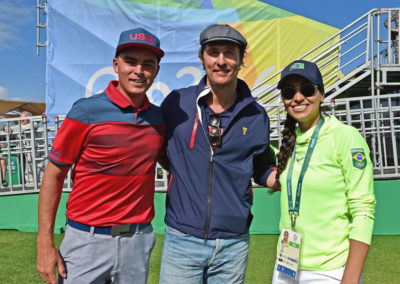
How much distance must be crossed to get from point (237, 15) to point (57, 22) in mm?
6793

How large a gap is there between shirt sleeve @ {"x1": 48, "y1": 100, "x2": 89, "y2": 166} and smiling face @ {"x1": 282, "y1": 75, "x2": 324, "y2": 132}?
1.33m

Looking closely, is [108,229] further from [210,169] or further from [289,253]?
[289,253]

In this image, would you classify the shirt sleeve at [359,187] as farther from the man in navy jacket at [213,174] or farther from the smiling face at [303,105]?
the man in navy jacket at [213,174]

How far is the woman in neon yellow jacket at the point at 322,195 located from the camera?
1.94 metres

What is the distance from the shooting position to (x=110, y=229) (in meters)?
2.24

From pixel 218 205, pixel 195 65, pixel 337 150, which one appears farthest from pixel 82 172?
pixel 195 65

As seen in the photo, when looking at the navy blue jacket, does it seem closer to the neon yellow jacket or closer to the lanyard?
the lanyard

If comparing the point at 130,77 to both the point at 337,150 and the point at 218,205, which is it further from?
the point at 337,150

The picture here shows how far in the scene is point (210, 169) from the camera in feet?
7.63

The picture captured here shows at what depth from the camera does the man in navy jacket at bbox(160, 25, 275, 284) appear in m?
2.30

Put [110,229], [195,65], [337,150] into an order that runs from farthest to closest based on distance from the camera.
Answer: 1. [195,65]
2. [110,229]
3. [337,150]

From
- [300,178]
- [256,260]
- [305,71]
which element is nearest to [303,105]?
[305,71]

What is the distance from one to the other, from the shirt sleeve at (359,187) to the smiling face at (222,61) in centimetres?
87

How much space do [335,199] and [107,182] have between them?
4.66 feet
